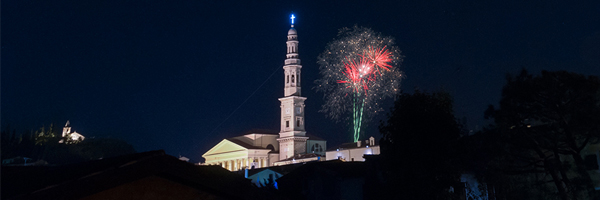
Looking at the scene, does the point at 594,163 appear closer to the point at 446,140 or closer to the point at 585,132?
the point at 585,132

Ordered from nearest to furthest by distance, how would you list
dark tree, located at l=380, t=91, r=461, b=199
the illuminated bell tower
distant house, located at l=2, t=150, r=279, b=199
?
distant house, located at l=2, t=150, r=279, b=199, dark tree, located at l=380, t=91, r=461, b=199, the illuminated bell tower

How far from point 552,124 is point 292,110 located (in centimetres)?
8870

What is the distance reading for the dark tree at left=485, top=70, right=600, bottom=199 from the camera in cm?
1834

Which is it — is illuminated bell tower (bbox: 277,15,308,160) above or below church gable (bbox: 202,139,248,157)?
above

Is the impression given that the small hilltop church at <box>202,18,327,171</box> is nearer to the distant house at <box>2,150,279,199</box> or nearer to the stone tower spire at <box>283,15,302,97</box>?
the stone tower spire at <box>283,15,302,97</box>

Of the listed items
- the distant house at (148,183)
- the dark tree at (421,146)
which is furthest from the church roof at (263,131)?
the distant house at (148,183)

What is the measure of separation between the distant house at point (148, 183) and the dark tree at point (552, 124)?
14156 mm

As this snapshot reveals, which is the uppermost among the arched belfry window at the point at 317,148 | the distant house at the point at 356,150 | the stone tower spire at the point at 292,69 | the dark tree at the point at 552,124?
the stone tower spire at the point at 292,69

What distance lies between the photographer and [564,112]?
19.1 metres

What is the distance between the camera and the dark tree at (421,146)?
2162cm

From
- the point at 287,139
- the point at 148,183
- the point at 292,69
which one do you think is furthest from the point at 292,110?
the point at 148,183

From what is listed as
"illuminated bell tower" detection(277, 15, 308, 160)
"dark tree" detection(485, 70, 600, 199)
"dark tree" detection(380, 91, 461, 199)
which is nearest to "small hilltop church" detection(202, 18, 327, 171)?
"illuminated bell tower" detection(277, 15, 308, 160)

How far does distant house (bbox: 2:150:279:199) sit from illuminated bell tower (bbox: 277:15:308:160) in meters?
97.3

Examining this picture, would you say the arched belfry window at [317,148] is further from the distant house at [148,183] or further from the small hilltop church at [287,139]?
the distant house at [148,183]
